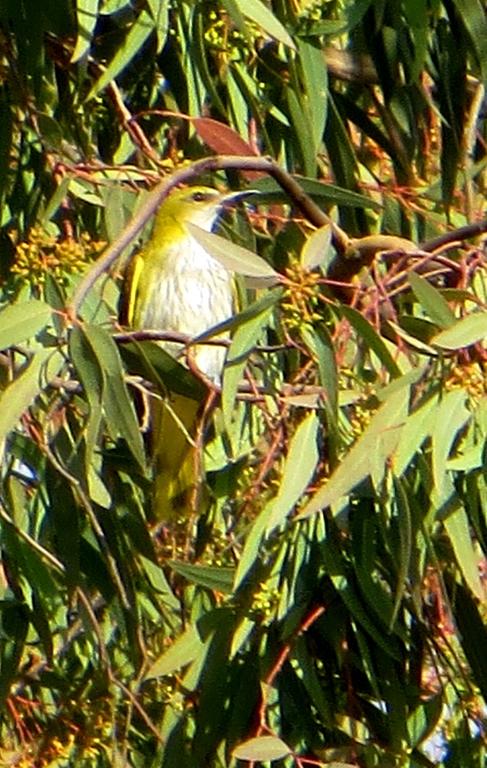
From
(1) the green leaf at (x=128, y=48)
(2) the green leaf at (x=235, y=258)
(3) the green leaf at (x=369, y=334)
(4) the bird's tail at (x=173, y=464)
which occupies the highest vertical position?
(1) the green leaf at (x=128, y=48)

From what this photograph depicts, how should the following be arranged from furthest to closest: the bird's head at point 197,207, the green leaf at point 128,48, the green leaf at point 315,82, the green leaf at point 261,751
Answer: the bird's head at point 197,207 < the green leaf at point 315,82 < the green leaf at point 128,48 < the green leaf at point 261,751

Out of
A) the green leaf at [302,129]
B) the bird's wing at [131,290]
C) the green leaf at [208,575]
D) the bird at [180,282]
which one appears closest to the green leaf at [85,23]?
the green leaf at [302,129]

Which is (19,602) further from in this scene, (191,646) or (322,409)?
(322,409)

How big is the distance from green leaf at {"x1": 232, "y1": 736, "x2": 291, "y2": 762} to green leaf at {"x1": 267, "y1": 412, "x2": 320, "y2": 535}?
0.76ft

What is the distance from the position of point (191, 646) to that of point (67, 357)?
0.55m

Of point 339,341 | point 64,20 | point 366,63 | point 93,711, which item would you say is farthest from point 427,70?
point 93,711

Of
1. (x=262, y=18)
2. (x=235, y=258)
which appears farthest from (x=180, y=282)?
(x=235, y=258)

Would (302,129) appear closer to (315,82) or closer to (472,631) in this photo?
(315,82)

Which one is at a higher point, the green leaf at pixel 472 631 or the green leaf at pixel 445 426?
the green leaf at pixel 445 426

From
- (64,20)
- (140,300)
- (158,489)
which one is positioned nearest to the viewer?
(64,20)

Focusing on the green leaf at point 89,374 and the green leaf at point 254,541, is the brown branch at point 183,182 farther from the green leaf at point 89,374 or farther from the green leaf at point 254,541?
the green leaf at point 254,541

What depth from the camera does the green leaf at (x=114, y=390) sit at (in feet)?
6.54

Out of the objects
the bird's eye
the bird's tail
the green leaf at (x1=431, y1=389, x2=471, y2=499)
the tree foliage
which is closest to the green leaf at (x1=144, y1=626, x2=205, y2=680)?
the tree foliage

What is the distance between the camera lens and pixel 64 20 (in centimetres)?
265
